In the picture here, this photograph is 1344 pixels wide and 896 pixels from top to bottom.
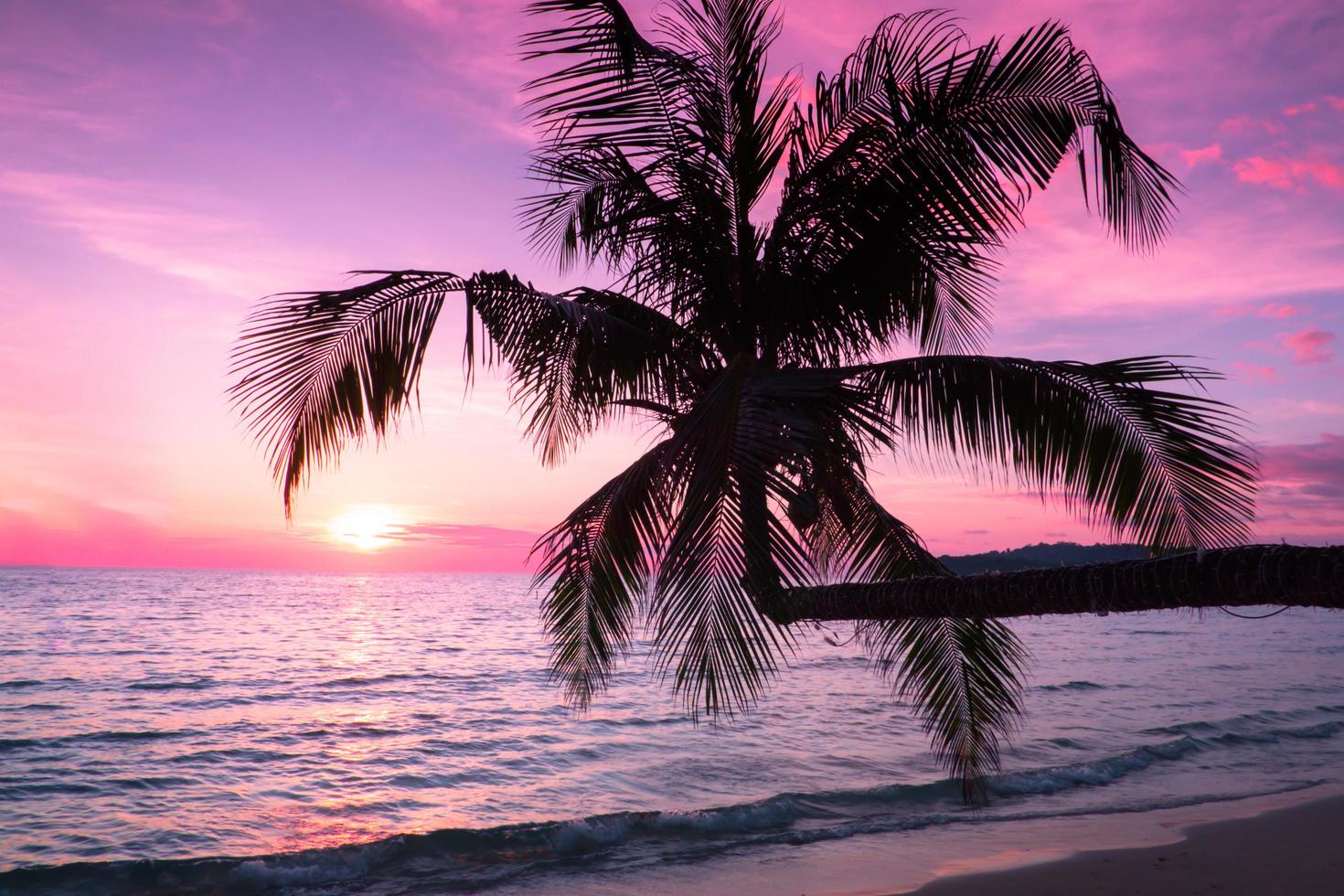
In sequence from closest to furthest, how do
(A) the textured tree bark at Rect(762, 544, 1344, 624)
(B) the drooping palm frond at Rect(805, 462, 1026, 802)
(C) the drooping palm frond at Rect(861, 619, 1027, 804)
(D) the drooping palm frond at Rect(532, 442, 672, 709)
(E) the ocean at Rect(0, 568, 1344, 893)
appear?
(A) the textured tree bark at Rect(762, 544, 1344, 624)
(D) the drooping palm frond at Rect(532, 442, 672, 709)
(B) the drooping palm frond at Rect(805, 462, 1026, 802)
(C) the drooping palm frond at Rect(861, 619, 1027, 804)
(E) the ocean at Rect(0, 568, 1344, 893)

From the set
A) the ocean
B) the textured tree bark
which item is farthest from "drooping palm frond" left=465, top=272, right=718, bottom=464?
the ocean

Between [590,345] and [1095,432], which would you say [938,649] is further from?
[590,345]

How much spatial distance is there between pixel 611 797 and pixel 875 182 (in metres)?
10.3

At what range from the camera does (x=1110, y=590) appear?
3383mm

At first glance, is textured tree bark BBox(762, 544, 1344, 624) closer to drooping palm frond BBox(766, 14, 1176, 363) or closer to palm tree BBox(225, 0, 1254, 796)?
palm tree BBox(225, 0, 1254, 796)

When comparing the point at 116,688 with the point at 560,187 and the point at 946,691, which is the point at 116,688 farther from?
the point at 946,691

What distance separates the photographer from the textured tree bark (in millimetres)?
2646

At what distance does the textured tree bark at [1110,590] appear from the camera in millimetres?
2646

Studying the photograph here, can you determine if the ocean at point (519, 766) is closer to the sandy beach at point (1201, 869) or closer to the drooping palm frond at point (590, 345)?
the sandy beach at point (1201, 869)

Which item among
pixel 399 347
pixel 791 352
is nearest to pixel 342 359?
pixel 399 347

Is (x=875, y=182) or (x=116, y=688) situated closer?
(x=875, y=182)

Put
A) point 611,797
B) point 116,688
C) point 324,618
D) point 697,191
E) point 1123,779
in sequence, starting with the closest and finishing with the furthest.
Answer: point 697,191, point 611,797, point 1123,779, point 116,688, point 324,618

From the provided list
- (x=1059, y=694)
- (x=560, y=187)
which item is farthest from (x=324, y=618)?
(x=560, y=187)

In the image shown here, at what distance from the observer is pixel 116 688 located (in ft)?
70.9
